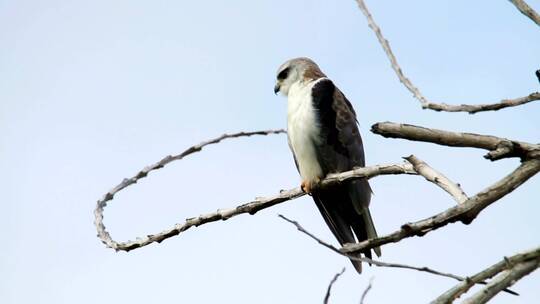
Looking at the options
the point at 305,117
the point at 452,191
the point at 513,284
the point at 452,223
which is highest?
the point at 305,117

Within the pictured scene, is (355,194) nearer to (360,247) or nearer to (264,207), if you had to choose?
(264,207)

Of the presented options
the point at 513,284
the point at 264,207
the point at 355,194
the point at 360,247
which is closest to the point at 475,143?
the point at 360,247

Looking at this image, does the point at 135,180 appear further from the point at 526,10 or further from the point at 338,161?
the point at 338,161

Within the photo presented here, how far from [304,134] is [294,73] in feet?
3.54

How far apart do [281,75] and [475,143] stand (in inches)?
206

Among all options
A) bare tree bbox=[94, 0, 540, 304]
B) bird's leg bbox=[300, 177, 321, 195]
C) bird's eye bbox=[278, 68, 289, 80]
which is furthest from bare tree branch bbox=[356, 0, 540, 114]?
bird's eye bbox=[278, 68, 289, 80]

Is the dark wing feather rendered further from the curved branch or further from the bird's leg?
the curved branch

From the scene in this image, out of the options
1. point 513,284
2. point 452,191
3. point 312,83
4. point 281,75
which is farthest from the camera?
point 281,75

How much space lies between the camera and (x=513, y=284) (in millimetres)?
1967

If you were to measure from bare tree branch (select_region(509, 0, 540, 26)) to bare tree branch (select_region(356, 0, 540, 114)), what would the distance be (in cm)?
27

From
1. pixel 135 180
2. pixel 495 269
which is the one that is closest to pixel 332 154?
pixel 135 180

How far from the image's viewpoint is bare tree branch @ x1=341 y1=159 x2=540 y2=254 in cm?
235

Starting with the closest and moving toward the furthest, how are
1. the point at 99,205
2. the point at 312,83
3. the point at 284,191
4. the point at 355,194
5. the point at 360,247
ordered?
the point at 360,247
the point at 99,205
the point at 284,191
the point at 355,194
the point at 312,83

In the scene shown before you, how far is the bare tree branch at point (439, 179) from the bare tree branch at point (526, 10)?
704 millimetres
